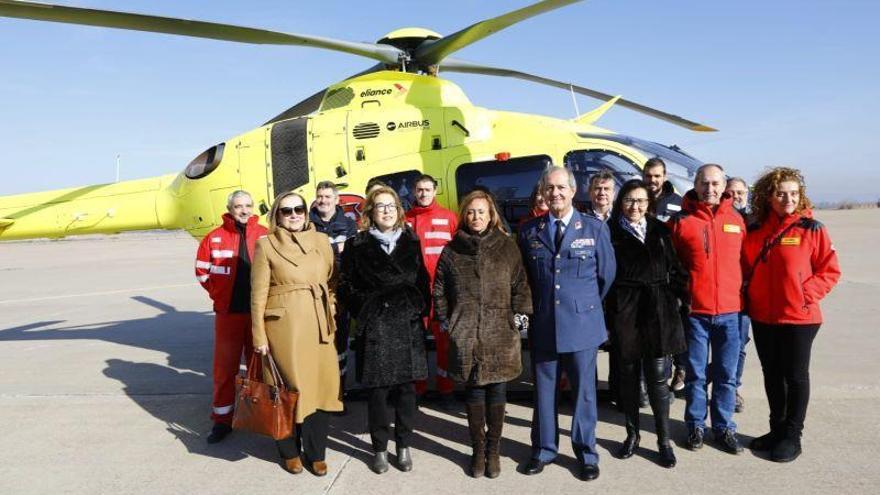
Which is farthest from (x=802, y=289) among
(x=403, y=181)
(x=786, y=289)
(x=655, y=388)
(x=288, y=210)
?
(x=403, y=181)

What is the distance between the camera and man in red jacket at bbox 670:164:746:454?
364 cm

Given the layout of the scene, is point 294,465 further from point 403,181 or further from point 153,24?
point 153,24

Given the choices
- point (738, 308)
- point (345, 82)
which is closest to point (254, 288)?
point (738, 308)

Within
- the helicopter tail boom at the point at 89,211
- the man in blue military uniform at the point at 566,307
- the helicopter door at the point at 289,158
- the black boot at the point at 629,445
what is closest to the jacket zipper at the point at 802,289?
the man in blue military uniform at the point at 566,307

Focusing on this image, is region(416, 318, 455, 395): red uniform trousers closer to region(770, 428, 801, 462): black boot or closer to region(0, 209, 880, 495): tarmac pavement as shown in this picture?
region(0, 209, 880, 495): tarmac pavement

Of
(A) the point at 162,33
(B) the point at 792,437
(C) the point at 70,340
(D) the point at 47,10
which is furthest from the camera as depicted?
(C) the point at 70,340

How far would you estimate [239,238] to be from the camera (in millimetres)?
4277

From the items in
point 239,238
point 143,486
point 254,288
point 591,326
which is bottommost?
point 143,486

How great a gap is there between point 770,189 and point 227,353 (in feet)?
13.1

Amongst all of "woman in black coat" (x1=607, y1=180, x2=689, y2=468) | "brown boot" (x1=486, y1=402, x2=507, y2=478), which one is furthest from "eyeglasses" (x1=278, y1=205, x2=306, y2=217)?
"woman in black coat" (x1=607, y1=180, x2=689, y2=468)

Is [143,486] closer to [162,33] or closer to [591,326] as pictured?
[591,326]

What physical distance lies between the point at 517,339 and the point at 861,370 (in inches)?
162

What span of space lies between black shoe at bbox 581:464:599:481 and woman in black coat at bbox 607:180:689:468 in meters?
0.48

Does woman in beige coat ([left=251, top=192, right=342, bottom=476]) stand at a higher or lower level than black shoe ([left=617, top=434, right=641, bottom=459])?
higher
